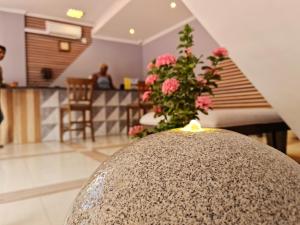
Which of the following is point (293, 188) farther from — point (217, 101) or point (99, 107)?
point (99, 107)

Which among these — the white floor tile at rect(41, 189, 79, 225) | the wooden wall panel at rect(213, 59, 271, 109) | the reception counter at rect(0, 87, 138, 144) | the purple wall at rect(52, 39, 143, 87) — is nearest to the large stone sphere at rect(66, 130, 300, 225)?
the white floor tile at rect(41, 189, 79, 225)

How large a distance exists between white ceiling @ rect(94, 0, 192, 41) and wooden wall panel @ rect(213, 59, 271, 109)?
4.69 ft

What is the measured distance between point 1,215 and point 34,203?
0.19m

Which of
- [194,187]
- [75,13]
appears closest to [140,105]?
[75,13]

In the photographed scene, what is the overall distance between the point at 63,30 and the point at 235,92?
12.7 ft

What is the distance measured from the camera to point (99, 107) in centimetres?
499

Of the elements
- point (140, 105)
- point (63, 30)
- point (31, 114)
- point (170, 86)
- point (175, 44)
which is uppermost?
point (63, 30)

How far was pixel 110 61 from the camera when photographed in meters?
6.32

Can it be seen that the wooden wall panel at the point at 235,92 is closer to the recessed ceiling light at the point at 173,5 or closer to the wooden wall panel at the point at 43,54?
the recessed ceiling light at the point at 173,5

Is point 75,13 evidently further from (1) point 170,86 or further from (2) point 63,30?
(1) point 170,86

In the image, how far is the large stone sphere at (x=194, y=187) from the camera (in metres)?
0.51

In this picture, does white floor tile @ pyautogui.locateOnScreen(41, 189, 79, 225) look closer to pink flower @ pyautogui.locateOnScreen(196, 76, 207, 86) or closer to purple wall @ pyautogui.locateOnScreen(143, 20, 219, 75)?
pink flower @ pyautogui.locateOnScreen(196, 76, 207, 86)

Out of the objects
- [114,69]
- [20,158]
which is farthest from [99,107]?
[20,158]

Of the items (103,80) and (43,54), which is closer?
(103,80)
